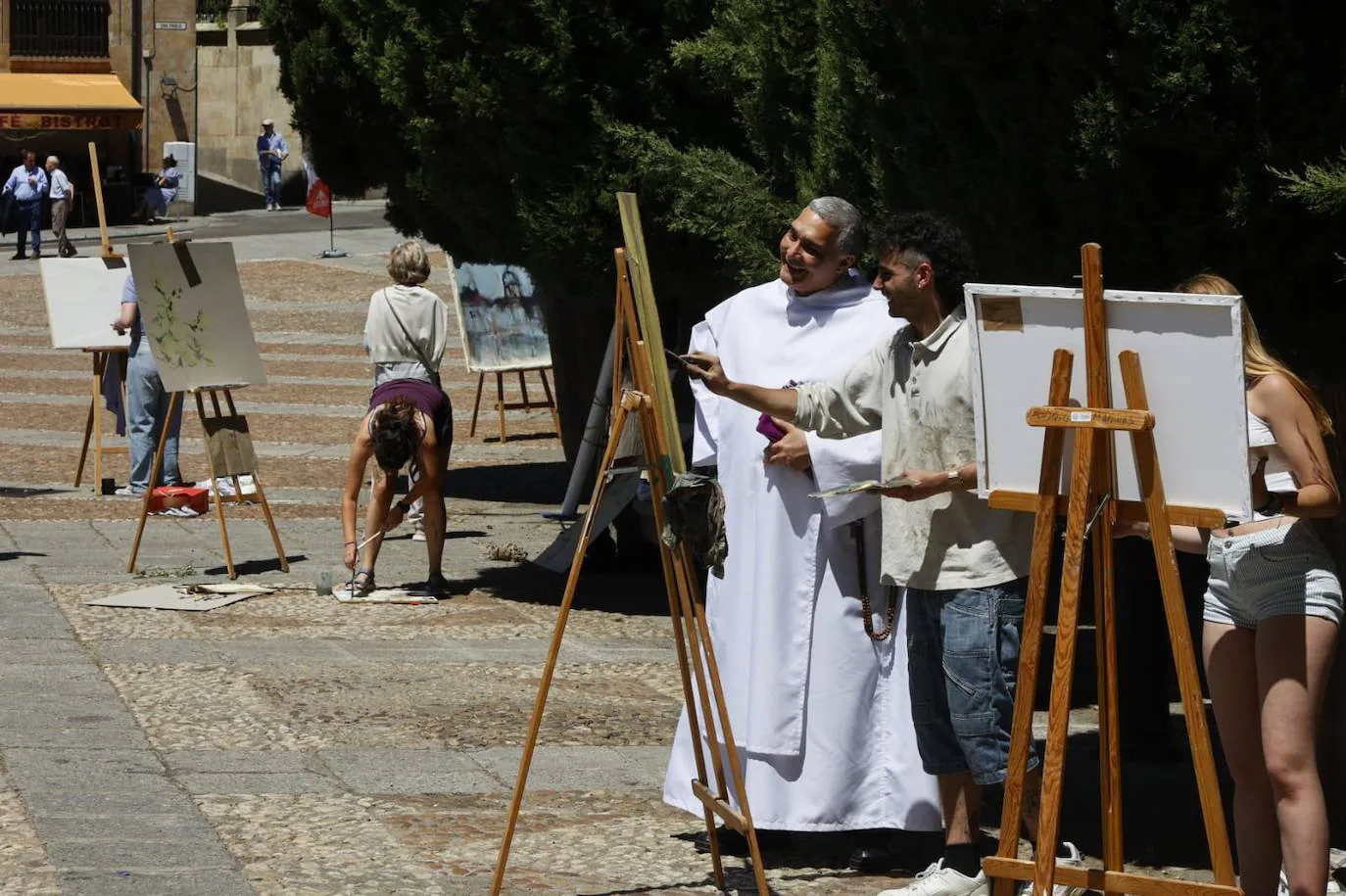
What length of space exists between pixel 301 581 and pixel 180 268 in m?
1.75

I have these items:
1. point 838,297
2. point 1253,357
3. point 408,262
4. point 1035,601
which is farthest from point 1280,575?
point 408,262

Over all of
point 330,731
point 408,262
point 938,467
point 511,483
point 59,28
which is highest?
point 59,28

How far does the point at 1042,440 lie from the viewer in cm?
421

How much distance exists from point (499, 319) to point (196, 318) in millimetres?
6056

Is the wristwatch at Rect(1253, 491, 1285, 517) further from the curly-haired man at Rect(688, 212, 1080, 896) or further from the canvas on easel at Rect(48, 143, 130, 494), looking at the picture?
the canvas on easel at Rect(48, 143, 130, 494)

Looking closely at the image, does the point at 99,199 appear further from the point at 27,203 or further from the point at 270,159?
the point at 270,159

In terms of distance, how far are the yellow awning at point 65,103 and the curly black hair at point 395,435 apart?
99.3 ft

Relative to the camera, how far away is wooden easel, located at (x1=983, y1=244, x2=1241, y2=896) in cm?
400

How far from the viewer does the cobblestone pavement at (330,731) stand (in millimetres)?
5539

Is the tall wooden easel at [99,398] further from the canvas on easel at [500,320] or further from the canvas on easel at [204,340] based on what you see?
the canvas on easel at [500,320]

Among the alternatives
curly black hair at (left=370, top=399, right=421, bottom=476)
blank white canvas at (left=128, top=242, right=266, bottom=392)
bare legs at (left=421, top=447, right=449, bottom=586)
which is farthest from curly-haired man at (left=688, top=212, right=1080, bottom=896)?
blank white canvas at (left=128, top=242, right=266, bottom=392)

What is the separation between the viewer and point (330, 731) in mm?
7074

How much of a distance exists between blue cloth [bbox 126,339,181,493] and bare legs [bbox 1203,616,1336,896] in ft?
30.2

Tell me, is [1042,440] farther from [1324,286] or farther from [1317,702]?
[1324,286]
